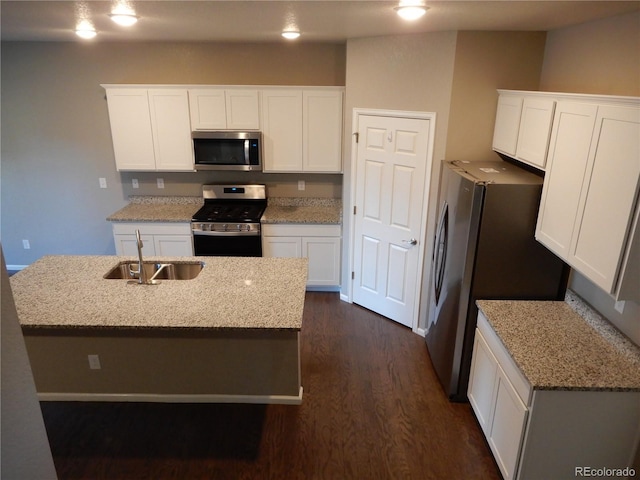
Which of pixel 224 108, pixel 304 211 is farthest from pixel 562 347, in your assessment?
pixel 224 108

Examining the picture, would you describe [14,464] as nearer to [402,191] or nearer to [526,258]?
[526,258]

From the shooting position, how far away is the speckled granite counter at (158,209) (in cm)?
456

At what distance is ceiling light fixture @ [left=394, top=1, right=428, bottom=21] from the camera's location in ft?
7.59

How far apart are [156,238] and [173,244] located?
0.19 metres

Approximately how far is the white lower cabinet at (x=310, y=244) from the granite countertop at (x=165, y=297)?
1.27 m

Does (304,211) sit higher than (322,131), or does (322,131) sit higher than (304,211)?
(322,131)

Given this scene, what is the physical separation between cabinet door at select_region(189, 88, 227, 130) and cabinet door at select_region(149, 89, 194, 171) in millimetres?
71

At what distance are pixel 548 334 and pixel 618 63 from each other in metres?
1.57

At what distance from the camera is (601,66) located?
2.57m

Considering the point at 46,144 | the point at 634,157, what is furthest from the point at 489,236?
the point at 46,144

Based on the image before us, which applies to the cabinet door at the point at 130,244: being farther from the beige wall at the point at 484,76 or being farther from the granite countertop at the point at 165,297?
the beige wall at the point at 484,76

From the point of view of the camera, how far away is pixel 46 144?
192 inches

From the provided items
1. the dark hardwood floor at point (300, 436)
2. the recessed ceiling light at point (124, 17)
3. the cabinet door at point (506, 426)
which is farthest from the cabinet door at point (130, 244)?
the cabinet door at point (506, 426)

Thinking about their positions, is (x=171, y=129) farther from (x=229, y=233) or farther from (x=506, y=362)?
(x=506, y=362)
